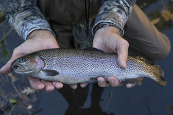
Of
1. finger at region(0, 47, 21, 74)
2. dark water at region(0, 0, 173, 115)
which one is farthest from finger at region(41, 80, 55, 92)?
dark water at region(0, 0, 173, 115)

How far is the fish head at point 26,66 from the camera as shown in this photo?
6.29ft

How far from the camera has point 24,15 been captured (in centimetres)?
247

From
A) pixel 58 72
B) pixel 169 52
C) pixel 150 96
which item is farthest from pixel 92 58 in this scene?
pixel 169 52

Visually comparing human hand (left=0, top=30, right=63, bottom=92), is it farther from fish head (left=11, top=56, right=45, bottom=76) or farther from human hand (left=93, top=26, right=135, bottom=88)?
human hand (left=93, top=26, right=135, bottom=88)

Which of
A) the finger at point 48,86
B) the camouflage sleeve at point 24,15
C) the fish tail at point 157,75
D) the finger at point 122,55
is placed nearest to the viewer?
the finger at point 122,55

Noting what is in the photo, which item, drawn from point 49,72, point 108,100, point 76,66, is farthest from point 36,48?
point 108,100

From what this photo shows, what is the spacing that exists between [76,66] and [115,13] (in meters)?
0.99

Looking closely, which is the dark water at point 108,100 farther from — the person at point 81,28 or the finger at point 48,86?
the finger at point 48,86

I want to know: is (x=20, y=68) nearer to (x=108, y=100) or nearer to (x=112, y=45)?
(x=112, y=45)

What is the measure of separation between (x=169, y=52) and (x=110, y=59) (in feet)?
5.68

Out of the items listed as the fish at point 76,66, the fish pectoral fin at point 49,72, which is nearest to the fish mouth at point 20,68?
the fish at point 76,66

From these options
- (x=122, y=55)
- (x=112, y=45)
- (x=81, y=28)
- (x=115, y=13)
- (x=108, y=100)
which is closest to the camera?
(x=122, y=55)

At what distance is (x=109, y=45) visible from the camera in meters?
2.14

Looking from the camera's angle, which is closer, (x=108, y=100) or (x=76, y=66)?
(x=76, y=66)
